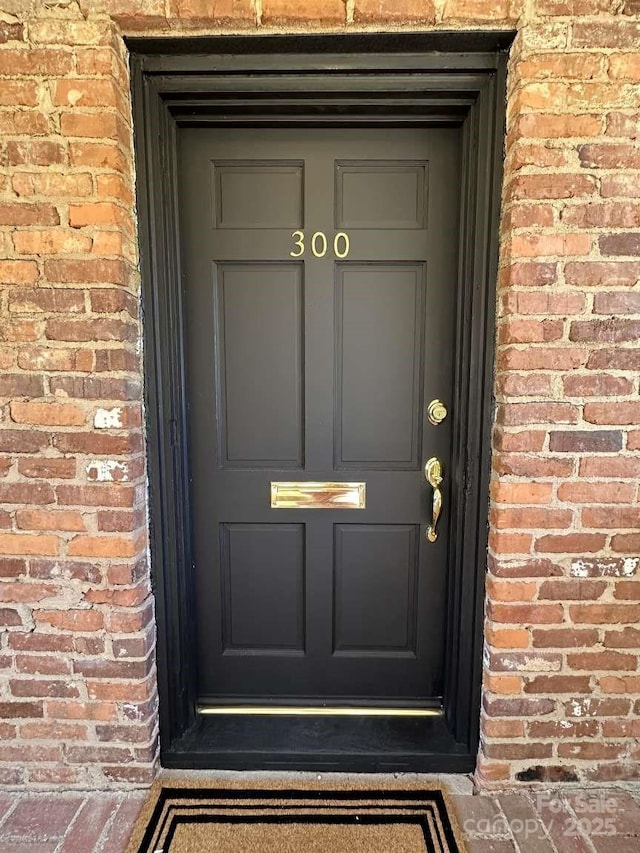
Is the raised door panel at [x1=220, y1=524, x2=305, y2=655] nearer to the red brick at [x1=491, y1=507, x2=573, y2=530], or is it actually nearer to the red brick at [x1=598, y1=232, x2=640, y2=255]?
the red brick at [x1=491, y1=507, x2=573, y2=530]

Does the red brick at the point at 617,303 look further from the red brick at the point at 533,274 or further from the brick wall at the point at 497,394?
the red brick at the point at 533,274

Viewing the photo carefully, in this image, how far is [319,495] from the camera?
169 centimetres

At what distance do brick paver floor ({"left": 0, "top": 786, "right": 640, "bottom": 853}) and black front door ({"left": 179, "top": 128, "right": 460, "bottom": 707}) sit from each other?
38 centimetres

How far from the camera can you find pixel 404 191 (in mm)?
1572

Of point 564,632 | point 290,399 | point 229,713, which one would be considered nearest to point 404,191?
point 290,399

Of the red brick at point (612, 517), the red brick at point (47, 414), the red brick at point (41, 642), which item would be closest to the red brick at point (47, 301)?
the red brick at point (47, 414)

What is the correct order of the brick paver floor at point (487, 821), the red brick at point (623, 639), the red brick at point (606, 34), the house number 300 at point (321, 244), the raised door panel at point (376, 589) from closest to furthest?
the red brick at point (606, 34) < the brick paver floor at point (487, 821) < the red brick at point (623, 639) < the house number 300 at point (321, 244) < the raised door panel at point (376, 589)

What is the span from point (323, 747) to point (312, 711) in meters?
0.15

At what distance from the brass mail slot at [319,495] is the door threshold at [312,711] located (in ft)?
2.50

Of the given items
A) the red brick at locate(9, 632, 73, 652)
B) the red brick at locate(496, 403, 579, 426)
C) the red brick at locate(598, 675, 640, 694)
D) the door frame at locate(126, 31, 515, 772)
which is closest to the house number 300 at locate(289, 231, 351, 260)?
the door frame at locate(126, 31, 515, 772)

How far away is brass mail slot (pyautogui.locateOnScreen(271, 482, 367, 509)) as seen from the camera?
168 cm

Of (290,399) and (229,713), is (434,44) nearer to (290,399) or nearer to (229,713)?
(290,399)

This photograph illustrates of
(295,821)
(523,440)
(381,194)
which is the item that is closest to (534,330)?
(523,440)

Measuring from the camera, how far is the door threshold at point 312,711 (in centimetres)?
176
